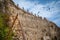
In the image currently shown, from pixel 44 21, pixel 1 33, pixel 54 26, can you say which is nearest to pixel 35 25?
pixel 44 21

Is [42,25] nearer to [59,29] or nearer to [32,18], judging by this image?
[32,18]

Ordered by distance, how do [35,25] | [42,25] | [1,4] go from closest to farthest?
[1,4]
[35,25]
[42,25]

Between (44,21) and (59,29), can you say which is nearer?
(44,21)

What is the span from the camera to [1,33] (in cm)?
534

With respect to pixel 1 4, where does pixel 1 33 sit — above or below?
below

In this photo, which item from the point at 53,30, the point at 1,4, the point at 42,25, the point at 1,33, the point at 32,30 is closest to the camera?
the point at 1,33

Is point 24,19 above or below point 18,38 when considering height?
above

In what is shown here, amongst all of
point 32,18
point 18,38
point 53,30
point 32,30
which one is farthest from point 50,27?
point 18,38

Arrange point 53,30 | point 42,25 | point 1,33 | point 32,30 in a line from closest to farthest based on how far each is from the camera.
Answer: point 1,33, point 32,30, point 42,25, point 53,30

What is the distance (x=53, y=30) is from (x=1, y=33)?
941cm

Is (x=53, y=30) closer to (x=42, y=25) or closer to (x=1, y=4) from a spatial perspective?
(x=42, y=25)

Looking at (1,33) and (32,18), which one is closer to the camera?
(1,33)

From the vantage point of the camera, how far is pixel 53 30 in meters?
14.4

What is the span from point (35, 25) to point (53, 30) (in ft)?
7.51
